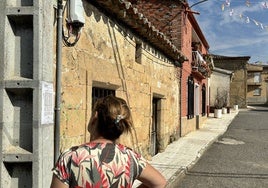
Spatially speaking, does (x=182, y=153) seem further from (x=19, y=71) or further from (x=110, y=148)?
(x=110, y=148)

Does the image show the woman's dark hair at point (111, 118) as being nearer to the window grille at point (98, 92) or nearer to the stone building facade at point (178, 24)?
the window grille at point (98, 92)

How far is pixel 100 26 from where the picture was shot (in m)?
5.92

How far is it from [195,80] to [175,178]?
38.8 feet

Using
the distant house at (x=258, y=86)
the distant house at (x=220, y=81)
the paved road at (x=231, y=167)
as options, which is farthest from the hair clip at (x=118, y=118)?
the distant house at (x=258, y=86)

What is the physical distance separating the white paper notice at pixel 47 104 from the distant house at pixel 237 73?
4071 centimetres

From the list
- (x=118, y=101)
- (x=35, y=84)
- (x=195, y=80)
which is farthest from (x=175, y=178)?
(x=195, y=80)

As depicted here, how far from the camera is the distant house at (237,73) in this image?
4359 cm

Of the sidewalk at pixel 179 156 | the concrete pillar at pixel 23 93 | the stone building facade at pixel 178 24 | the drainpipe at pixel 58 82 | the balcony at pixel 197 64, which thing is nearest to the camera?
the concrete pillar at pixel 23 93

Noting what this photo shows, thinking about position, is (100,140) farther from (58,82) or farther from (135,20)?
(135,20)

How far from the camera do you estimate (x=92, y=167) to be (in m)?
2.18

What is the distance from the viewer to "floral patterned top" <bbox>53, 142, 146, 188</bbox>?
2.17 m

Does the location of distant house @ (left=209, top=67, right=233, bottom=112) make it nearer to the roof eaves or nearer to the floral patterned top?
the roof eaves

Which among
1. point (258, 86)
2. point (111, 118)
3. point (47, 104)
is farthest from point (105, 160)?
point (258, 86)

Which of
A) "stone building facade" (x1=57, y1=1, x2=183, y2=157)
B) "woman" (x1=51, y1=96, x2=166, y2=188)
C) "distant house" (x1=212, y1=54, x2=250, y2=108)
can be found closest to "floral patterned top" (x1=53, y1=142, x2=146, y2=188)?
"woman" (x1=51, y1=96, x2=166, y2=188)
